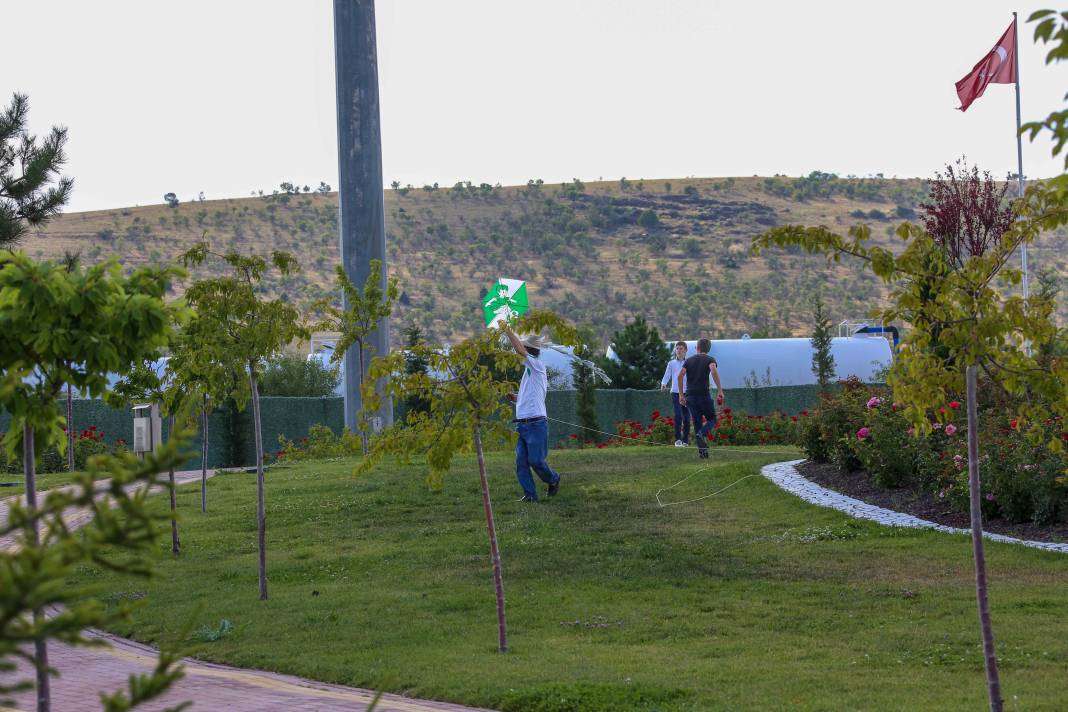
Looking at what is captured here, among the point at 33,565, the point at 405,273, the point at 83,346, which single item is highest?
the point at 405,273

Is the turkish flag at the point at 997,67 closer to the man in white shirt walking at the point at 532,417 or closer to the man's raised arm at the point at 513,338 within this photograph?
the man in white shirt walking at the point at 532,417

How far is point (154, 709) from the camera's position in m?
7.33

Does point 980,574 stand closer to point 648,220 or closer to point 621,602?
point 621,602

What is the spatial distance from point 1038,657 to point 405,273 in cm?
6988

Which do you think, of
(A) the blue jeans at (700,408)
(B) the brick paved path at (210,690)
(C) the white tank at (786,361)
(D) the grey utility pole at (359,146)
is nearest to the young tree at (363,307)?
Result: (D) the grey utility pole at (359,146)

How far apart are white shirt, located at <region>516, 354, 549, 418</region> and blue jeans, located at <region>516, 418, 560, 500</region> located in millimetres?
149

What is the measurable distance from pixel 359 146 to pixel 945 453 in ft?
45.7

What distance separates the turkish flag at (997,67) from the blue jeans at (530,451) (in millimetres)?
16748

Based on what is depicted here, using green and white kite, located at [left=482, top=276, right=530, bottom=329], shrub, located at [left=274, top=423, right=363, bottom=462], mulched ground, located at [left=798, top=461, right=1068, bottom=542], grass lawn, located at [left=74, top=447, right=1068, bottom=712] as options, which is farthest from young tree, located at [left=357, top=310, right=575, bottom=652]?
green and white kite, located at [left=482, top=276, right=530, bottom=329]

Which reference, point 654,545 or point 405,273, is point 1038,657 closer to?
point 654,545

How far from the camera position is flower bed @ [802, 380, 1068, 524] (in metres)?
12.2

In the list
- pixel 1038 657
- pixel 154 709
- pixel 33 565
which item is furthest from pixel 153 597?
pixel 33 565

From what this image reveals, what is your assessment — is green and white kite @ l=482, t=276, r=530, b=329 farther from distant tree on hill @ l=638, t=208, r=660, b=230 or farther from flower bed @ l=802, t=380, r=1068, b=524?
distant tree on hill @ l=638, t=208, r=660, b=230

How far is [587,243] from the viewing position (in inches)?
3231
